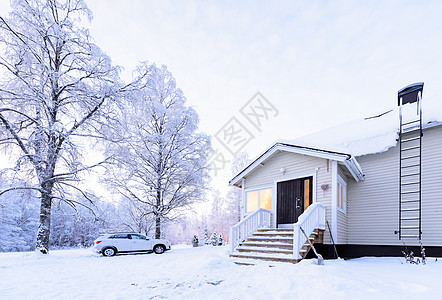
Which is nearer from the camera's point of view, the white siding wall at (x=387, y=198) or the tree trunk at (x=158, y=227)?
the white siding wall at (x=387, y=198)

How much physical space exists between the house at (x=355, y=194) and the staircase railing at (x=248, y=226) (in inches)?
1.4

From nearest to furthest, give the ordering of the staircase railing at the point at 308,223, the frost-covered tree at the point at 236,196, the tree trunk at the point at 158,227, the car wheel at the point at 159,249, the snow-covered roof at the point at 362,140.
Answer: the staircase railing at the point at 308,223, the snow-covered roof at the point at 362,140, the car wheel at the point at 159,249, the tree trunk at the point at 158,227, the frost-covered tree at the point at 236,196

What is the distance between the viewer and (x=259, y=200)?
11.1 meters

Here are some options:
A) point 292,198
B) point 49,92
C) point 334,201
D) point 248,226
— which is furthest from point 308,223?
point 49,92

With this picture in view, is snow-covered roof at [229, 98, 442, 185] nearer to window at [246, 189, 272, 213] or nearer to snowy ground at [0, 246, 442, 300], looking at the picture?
window at [246, 189, 272, 213]

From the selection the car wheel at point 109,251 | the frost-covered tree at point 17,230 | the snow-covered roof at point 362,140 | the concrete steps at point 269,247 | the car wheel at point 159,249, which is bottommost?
the frost-covered tree at point 17,230

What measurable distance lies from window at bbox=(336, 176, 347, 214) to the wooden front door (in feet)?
3.33

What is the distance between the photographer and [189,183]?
1628 cm

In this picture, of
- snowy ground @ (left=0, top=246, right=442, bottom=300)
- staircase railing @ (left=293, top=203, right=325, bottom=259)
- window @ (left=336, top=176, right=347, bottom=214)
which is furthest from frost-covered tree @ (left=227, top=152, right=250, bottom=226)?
snowy ground @ (left=0, top=246, right=442, bottom=300)

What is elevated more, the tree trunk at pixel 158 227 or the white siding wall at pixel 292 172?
the white siding wall at pixel 292 172

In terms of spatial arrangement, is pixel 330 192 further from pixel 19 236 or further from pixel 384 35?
pixel 19 236

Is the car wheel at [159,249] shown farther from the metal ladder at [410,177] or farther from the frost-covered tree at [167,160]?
the metal ladder at [410,177]

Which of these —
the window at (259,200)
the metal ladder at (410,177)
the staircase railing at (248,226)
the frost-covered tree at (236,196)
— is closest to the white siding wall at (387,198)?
the metal ladder at (410,177)

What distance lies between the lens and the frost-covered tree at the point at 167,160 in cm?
1512
